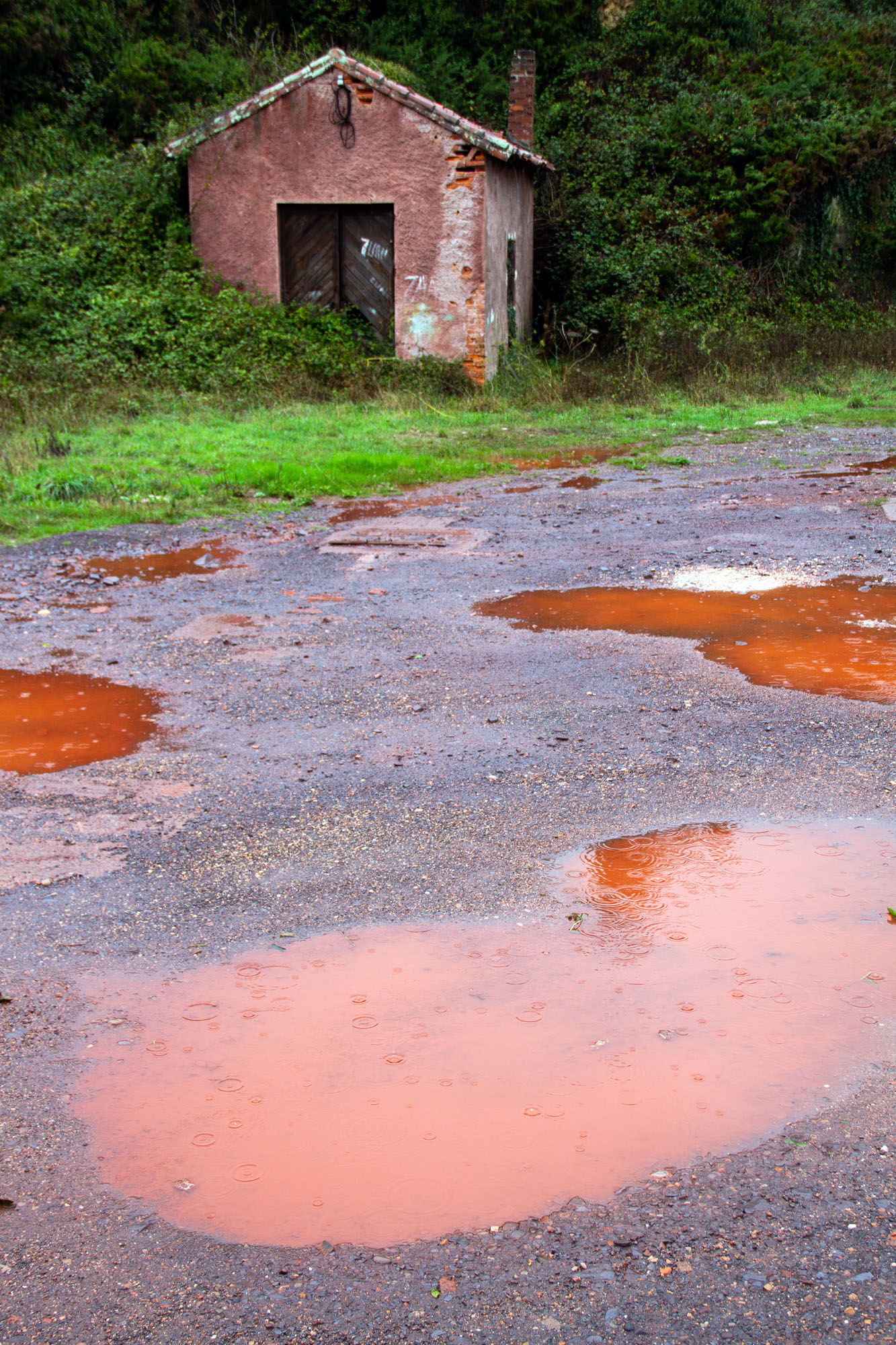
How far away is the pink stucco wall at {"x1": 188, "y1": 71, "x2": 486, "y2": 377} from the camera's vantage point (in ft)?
47.7

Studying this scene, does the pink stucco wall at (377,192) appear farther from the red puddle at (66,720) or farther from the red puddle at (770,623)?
the red puddle at (66,720)

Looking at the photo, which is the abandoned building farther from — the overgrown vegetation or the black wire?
the overgrown vegetation

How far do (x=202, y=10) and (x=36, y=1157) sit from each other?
23720 mm

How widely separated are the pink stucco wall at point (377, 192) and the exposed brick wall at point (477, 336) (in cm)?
2

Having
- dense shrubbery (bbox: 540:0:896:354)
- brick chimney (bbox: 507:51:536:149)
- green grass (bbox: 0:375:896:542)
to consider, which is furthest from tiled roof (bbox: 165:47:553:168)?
dense shrubbery (bbox: 540:0:896:354)

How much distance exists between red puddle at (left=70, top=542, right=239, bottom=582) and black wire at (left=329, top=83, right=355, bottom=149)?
968 centimetres

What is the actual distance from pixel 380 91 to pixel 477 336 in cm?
341

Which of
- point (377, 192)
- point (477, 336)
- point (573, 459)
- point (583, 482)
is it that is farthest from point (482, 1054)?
point (377, 192)

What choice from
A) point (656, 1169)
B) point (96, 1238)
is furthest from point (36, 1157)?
point (656, 1169)

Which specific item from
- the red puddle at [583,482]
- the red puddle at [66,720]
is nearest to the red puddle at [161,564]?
the red puddle at [66,720]

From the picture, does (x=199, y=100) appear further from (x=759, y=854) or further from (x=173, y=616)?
(x=759, y=854)

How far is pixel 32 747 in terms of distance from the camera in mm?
4238

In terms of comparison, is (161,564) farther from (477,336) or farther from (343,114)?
(343,114)

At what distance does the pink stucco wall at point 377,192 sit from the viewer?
14.5m
